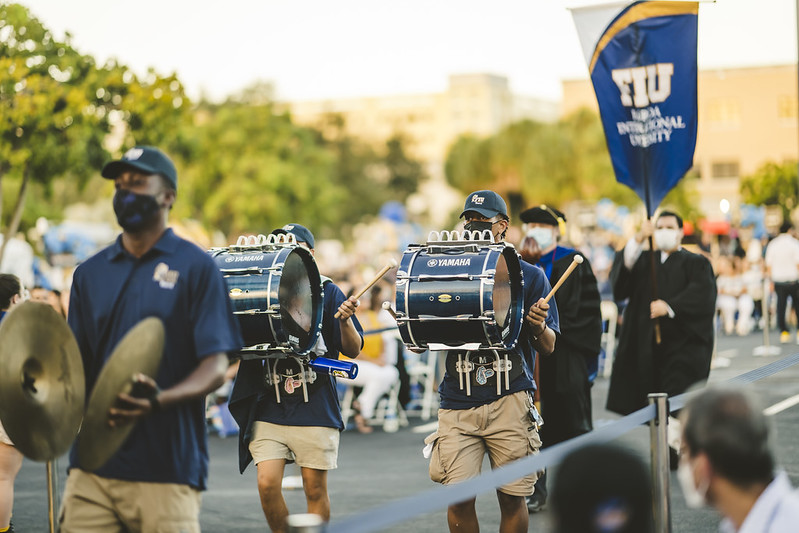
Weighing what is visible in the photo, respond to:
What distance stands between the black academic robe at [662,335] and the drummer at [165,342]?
245 inches

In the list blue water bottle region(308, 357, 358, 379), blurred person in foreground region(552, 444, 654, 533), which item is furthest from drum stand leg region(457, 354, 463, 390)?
blurred person in foreground region(552, 444, 654, 533)

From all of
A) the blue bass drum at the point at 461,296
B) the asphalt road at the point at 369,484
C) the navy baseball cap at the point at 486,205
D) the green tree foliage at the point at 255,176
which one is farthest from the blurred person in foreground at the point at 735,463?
the green tree foliage at the point at 255,176

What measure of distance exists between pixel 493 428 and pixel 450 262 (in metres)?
0.93

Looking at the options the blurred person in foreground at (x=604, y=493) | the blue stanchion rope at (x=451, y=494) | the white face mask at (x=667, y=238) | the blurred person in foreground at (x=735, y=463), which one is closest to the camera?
the blurred person in foreground at (x=604, y=493)

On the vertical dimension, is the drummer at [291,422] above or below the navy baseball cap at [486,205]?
below

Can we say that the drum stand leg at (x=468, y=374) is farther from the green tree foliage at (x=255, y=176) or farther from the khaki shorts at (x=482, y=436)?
the green tree foliage at (x=255, y=176)

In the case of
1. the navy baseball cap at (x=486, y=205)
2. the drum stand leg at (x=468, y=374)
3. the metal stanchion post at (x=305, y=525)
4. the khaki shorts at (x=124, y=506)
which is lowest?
the khaki shorts at (x=124, y=506)

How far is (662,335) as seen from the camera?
10211mm

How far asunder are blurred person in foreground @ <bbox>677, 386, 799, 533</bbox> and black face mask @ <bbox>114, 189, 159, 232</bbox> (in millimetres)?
2172

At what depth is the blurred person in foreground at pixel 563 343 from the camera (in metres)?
8.78

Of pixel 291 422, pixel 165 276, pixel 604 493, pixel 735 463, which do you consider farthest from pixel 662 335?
pixel 604 493

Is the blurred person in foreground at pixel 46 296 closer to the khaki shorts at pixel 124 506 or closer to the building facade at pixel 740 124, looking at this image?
the khaki shorts at pixel 124 506

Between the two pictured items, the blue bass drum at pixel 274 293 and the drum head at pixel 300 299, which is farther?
the drum head at pixel 300 299

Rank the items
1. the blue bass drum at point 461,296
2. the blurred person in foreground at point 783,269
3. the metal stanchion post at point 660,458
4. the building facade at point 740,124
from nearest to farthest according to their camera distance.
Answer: the metal stanchion post at point 660,458, the blue bass drum at point 461,296, the blurred person in foreground at point 783,269, the building facade at point 740,124
